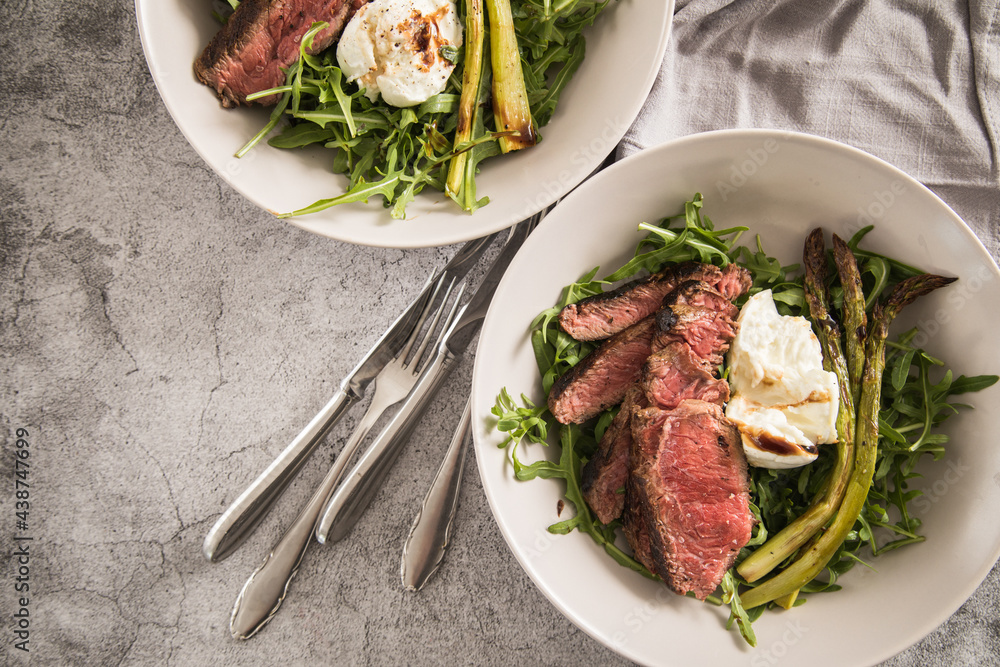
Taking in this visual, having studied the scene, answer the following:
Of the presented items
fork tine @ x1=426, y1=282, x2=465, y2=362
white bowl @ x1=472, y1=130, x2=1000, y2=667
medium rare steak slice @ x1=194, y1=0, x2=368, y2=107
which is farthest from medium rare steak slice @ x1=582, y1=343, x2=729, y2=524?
medium rare steak slice @ x1=194, y1=0, x2=368, y2=107

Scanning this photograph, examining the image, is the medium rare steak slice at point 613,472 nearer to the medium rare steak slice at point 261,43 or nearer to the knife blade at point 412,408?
the knife blade at point 412,408

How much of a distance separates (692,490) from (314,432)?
1.14 metres

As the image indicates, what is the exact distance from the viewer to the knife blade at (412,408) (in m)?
1.80

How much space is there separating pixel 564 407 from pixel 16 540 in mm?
1851

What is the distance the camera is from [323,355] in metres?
1.94

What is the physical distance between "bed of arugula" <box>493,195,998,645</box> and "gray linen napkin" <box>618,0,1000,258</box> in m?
0.38

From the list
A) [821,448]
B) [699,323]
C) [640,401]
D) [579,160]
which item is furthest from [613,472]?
[579,160]

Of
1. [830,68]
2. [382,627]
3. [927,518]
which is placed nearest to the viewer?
[927,518]

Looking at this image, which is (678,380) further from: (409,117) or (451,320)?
(409,117)

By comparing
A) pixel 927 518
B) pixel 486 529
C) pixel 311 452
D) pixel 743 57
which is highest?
→ pixel 743 57

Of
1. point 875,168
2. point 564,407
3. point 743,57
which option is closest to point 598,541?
point 564,407

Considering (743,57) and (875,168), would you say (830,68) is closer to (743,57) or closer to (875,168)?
(743,57)
